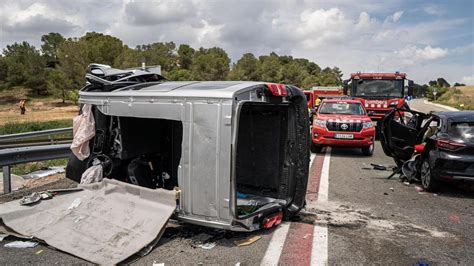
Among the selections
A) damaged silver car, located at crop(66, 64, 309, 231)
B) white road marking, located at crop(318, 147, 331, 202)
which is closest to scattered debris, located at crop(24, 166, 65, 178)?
damaged silver car, located at crop(66, 64, 309, 231)

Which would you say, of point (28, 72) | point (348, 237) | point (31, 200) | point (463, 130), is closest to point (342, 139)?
point (463, 130)

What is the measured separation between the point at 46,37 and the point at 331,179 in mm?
105101

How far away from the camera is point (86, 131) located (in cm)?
520

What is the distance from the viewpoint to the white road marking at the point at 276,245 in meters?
3.90

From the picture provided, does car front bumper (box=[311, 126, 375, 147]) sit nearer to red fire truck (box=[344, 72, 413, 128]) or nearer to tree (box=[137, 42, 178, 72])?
red fire truck (box=[344, 72, 413, 128])

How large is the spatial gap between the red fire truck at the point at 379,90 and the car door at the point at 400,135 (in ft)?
28.3

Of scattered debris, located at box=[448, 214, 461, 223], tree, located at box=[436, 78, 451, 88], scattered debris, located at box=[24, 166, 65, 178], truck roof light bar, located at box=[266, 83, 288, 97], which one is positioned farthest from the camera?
tree, located at box=[436, 78, 451, 88]

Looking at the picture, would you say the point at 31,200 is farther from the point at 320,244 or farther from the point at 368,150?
the point at 368,150

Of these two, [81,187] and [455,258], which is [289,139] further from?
[81,187]

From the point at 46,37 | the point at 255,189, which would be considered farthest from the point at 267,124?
the point at 46,37

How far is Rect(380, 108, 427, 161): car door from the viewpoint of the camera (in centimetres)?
798

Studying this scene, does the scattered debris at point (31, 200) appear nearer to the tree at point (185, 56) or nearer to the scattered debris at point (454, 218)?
the scattered debris at point (454, 218)

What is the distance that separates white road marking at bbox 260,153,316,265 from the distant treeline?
51.0 m

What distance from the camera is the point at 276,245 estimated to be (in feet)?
14.1
